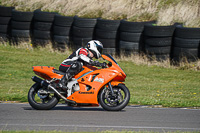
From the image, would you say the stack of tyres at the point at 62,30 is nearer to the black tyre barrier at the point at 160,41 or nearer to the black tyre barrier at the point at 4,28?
the black tyre barrier at the point at 4,28

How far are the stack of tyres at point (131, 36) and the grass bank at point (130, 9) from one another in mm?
2023

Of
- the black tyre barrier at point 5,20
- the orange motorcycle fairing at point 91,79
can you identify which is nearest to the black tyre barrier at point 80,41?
the black tyre barrier at point 5,20

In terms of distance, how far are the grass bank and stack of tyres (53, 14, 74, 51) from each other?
2.54 meters

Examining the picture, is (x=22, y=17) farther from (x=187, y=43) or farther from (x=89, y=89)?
(x=89, y=89)

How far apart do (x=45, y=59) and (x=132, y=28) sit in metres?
4.55

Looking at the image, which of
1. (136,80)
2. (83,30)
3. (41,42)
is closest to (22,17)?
(41,42)

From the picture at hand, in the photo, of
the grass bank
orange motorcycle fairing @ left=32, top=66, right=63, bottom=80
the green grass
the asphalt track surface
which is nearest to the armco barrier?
the green grass

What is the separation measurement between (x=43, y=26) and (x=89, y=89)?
1103 cm

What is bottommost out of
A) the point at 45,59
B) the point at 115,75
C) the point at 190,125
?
the point at 45,59

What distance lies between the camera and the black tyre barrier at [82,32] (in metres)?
17.6

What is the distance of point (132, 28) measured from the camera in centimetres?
1652

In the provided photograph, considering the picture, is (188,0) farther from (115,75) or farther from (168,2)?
(115,75)

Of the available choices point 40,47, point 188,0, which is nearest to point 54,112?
point 40,47

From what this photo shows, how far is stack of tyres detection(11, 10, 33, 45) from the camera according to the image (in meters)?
19.2
